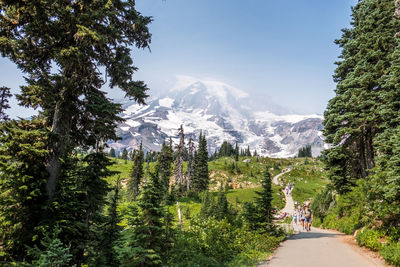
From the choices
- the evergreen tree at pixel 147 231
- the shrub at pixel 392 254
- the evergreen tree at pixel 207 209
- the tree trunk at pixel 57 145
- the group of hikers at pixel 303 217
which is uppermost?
the tree trunk at pixel 57 145

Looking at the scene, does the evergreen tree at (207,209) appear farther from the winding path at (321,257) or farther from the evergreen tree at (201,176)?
the evergreen tree at (201,176)

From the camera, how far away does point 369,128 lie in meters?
18.3

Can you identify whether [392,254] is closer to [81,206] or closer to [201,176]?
[81,206]

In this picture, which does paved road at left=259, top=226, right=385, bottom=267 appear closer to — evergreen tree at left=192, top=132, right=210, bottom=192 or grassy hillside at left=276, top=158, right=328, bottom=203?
grassy hillside at left=276, top=158, right=328, bottom=203

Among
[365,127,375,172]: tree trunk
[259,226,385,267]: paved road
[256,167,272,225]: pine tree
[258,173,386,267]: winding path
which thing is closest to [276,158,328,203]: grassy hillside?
[365,127,375,172]: tree trunk

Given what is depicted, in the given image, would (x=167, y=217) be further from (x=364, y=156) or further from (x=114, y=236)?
(x=364, y=156)

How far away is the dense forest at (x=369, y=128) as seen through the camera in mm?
11430

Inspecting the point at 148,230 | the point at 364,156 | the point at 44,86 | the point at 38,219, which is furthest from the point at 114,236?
the point at 364,156

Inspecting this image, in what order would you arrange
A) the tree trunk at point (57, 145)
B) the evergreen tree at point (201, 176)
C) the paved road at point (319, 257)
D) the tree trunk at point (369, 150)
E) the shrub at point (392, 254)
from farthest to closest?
the evergreen tree at point (201, 176) < the tree trunk at point (369, 150) < the paved road at point (319, 257) < the shrub at point (392, 254) < the tree trunk at point (57, 145)

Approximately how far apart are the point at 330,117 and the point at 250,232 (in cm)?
1285

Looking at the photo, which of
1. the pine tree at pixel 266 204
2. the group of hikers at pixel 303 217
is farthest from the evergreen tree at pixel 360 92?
the pine tree at pixel 266 204

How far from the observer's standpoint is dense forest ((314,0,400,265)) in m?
11.4

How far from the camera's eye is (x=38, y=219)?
808 cm

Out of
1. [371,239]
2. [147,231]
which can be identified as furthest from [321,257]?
[147,231]
